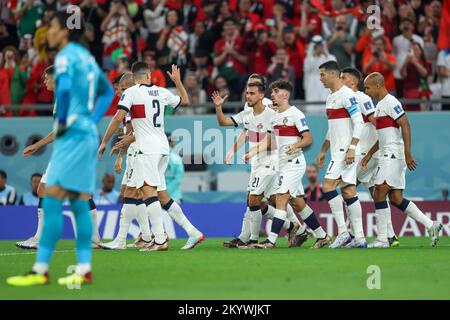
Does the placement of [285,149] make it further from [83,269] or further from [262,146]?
[83,269]

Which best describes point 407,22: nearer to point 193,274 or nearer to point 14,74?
point 14,74

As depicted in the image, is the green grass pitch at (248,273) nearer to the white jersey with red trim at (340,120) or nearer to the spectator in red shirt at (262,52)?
the white jersey with red trim at (340,120)

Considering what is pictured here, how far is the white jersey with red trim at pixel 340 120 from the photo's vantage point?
15.6 metres

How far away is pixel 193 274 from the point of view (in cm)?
1154

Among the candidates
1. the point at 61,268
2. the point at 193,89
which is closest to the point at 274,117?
the point at 61,268

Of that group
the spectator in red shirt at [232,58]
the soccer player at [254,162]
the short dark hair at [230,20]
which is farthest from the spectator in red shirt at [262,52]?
the soccer player at [254,162]

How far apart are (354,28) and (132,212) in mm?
8602

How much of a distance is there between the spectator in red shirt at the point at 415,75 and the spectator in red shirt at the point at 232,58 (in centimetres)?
340

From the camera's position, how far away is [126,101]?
1504 cm

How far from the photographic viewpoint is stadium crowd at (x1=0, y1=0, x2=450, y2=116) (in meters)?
22.1

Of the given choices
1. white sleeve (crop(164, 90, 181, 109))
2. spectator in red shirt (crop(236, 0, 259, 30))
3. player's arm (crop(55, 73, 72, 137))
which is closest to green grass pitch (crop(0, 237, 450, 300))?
player's arm (crop(55, 73, 72, 137))

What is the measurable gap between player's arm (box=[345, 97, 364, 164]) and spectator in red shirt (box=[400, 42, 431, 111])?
6605mm

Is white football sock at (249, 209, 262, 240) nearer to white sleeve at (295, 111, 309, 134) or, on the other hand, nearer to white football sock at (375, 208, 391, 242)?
white sleeve at (295, 111, 309, 134)

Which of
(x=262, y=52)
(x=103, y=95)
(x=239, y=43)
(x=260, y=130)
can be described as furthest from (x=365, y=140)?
(x=239, y=43)
